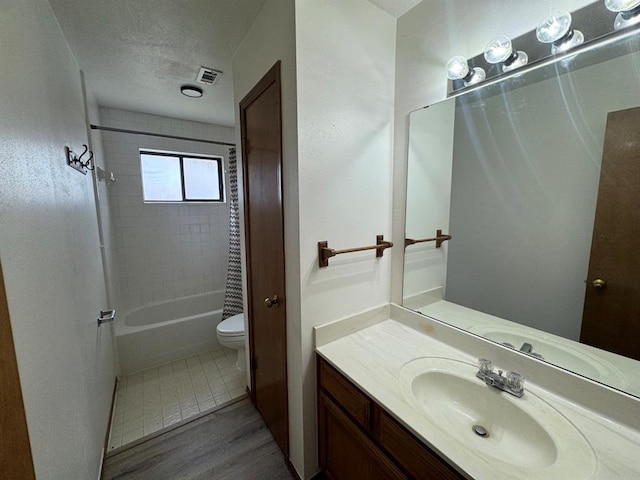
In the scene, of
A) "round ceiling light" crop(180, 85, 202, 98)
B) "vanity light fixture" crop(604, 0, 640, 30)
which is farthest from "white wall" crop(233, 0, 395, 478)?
"round ceiling light" crop(180, 85, 202, 98)

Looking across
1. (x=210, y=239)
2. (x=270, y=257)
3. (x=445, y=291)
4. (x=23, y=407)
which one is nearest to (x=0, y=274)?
(x=23, y=407)

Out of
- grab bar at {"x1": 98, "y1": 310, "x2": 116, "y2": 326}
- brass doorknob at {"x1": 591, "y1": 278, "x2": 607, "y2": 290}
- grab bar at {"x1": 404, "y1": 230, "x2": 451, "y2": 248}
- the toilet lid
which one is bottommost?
the toilet lid

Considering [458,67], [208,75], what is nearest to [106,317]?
[208,75]

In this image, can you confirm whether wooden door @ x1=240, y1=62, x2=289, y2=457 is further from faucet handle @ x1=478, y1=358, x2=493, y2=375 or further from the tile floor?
faucet handle @ x1=478, y1=358, x2=493, y2=375

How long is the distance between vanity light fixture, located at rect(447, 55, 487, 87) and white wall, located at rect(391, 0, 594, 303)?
7 centimetres

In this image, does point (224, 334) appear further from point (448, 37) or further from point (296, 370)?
point (448, 37)

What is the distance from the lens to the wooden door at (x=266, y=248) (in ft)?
4.39

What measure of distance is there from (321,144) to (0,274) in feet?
3.54

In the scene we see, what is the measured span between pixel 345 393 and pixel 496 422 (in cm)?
56

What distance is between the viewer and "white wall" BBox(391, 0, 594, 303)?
1006mm

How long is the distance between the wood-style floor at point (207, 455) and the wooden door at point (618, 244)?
165 centimetres

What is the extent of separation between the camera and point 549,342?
101 cm

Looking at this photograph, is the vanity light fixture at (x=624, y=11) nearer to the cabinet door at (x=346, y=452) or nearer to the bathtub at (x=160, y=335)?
the cabinet door at (x=346, y=452)

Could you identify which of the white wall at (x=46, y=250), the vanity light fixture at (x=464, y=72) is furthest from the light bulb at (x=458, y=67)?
the white wall at (x=46, y=250)
